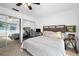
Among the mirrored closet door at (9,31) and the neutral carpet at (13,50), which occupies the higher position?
the mirrored closet door at (9,31)

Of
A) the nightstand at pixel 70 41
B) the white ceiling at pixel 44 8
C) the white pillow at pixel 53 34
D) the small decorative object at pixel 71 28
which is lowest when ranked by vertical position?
the nightstand at pixel 70 41

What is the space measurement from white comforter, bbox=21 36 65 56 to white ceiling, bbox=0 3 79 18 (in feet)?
1.76

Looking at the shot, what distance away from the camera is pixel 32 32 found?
4.83 ft

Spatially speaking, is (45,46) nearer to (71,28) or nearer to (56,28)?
(56,28)

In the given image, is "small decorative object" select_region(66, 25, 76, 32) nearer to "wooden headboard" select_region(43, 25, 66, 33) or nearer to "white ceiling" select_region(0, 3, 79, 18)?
"wooden headboard" select_region(43, 25, 66, 33)

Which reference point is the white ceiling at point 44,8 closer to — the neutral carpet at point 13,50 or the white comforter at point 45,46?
the white comforter at point 45,46

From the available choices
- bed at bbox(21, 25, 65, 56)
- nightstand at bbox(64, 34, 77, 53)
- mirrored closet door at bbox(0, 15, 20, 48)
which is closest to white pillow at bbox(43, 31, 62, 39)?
bed at bbox(21, 25, 65, 56)

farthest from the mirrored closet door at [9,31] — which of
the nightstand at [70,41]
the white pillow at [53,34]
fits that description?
the nightstand at [70,41]

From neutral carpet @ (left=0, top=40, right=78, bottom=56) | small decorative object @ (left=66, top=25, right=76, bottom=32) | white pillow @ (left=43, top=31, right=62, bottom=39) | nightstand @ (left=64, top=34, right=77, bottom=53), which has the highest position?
small decorative object @ (left=66, top=25, right=76, bottom=32)

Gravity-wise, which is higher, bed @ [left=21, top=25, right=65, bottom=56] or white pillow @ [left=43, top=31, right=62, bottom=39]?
white pillow @ [left=43, top=31, right=62, bottom=39]

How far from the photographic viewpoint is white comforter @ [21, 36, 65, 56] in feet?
4.19

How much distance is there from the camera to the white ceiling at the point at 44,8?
1.28m

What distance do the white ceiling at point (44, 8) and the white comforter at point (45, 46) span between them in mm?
535

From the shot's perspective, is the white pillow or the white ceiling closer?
the white ceiling
